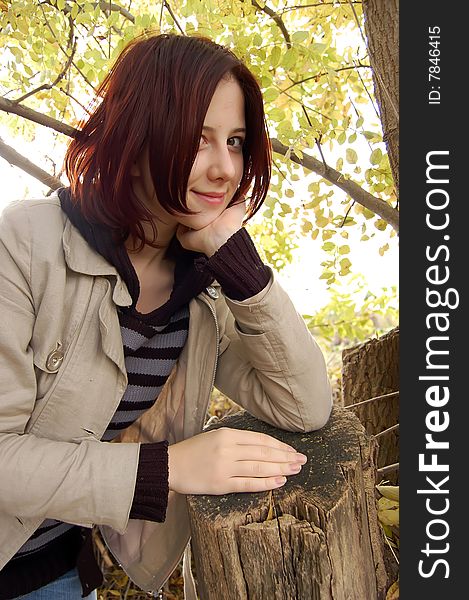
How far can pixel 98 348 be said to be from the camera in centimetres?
146

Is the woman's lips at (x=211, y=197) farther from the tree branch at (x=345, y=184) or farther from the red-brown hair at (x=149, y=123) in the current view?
the tree branch at (x=345, y=184)

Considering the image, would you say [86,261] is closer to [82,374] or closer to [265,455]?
[82,374]

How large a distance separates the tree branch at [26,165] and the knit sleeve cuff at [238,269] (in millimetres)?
930

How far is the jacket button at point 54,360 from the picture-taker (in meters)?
1.42

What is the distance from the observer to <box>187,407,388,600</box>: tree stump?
1288 mm

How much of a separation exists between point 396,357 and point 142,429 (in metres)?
1.00

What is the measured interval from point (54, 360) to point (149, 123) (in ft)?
1.81

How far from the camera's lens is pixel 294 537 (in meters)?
1.29

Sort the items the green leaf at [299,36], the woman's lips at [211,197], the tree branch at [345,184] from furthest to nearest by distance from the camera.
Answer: the tree branch at [345,184]
the green leaf at [299,36]
the woman's lips at [211,197]

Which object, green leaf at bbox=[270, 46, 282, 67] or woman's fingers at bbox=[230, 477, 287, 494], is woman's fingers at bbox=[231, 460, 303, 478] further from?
green leaf at bbox=[270, 46, 282, 67]

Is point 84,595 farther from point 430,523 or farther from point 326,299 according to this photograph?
point 326,299

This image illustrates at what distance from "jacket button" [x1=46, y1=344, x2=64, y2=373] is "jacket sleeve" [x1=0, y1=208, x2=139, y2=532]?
38mm

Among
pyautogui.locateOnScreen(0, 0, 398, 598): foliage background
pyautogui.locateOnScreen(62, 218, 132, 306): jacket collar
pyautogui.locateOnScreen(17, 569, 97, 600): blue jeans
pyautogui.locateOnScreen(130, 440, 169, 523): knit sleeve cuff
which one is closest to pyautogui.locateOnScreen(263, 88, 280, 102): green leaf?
pyautogui.locateOnScreen(0, 0, 398, 598): foliage background

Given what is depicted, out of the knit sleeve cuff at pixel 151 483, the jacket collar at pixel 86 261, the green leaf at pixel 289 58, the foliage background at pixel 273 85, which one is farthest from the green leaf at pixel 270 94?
the knit sleeve cuff at pixel 151 483
